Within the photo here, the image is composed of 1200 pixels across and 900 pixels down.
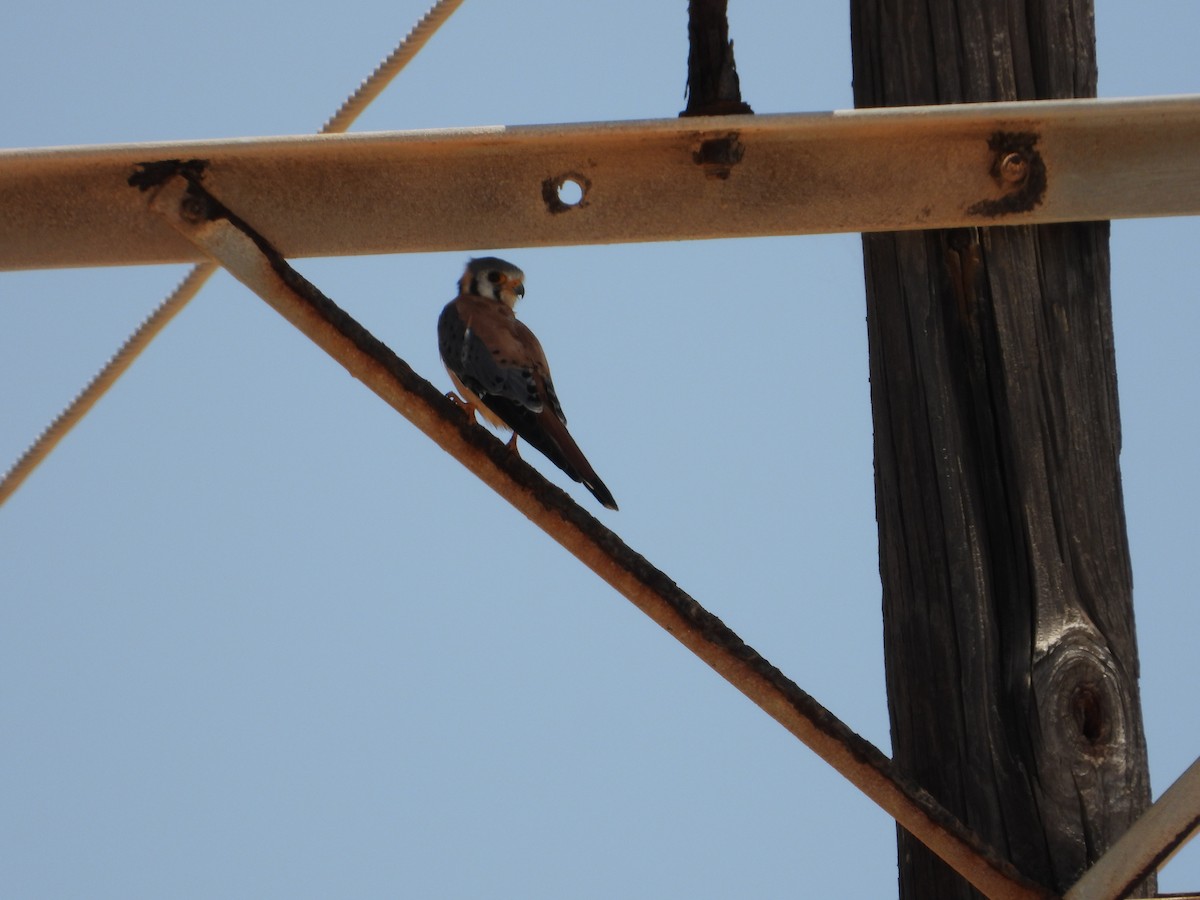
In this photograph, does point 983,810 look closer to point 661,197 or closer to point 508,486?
point 508,486

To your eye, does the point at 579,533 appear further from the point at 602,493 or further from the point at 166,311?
the point at 166,311

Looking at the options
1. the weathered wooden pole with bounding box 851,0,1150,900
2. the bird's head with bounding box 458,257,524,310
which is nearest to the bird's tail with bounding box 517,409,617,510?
the weathered wooden pole with bounding box 851,0,1150,900

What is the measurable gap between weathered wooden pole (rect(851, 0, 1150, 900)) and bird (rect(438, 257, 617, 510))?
30.8 inches

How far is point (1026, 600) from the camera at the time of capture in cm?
237

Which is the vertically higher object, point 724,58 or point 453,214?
point 724,58

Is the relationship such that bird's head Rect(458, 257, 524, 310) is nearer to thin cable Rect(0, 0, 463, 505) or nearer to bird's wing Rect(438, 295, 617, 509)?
bird's wing Rect(438, 295, 617, 509)

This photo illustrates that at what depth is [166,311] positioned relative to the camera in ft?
11.5

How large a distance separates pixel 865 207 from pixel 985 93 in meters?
0.33

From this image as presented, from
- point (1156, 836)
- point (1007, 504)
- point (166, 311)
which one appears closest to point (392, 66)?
point (166, 311)

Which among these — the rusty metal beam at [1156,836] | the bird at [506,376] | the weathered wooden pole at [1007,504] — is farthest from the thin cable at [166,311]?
the rusty metal beam at [1156,836]

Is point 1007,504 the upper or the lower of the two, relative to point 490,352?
lower

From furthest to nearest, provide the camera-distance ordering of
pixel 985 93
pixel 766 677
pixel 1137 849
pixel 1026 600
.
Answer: pixel 985 93, pixel 1026 600, pixel 766 677, pixel 1137 849

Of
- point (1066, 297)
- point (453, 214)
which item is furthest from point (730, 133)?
point (1066, 297)

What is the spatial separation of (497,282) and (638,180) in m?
2.35
